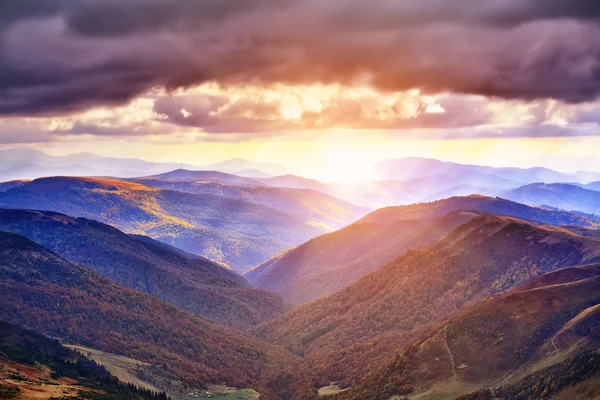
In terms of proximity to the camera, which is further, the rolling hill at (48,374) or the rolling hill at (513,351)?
the rolling hill at (48,374)

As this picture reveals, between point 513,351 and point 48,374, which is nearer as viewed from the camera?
point 513,351

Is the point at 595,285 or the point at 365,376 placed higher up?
the point at 595,285

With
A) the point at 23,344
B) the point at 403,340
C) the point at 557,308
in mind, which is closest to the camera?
the point at 557,308

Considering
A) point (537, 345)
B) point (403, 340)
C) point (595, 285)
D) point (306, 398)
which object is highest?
point (595, 285)

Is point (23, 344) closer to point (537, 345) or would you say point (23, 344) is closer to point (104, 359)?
point (104, 359)

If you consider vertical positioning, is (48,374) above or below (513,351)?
below

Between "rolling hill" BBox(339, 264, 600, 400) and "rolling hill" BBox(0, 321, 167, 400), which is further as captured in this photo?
"rolling hill" BBox(0, 321, 167, 400)

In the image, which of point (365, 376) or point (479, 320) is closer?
point (479, 320)

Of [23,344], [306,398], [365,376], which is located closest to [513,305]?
[365,376]
